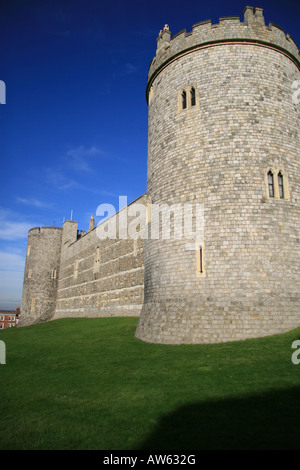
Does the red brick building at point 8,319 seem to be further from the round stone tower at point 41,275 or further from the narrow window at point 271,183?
the narrow window at point 271,183

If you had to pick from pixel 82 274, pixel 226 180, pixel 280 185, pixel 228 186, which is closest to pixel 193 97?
pixel 226 180

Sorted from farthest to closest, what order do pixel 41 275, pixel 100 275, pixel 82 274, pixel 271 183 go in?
pixel 41 275
pixel 82 274
pixel 100 275
pixel 271 183

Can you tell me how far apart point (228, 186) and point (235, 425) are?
278 inches

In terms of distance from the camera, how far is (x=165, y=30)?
1368cm

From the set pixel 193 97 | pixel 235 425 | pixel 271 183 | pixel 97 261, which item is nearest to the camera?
pixel 235 425

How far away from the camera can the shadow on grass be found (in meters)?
4.04

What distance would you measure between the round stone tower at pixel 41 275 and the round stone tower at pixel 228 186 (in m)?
30.1

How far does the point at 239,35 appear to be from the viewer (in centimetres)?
1103

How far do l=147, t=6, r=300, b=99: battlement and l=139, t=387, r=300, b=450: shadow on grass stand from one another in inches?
436

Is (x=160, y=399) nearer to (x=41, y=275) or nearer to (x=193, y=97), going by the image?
(x=193, y=97)

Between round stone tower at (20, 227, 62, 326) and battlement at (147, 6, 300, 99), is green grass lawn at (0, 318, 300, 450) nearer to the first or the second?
battlement at (147, 6, 300, 99)

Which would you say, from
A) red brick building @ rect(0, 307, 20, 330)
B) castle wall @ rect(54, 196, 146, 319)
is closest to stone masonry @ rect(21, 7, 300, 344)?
castle wall @ rect(54, 196, 146, 319)

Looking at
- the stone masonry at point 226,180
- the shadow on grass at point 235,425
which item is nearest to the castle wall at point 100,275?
the stone masonry at point 226,180

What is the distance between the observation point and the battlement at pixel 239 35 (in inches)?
436
